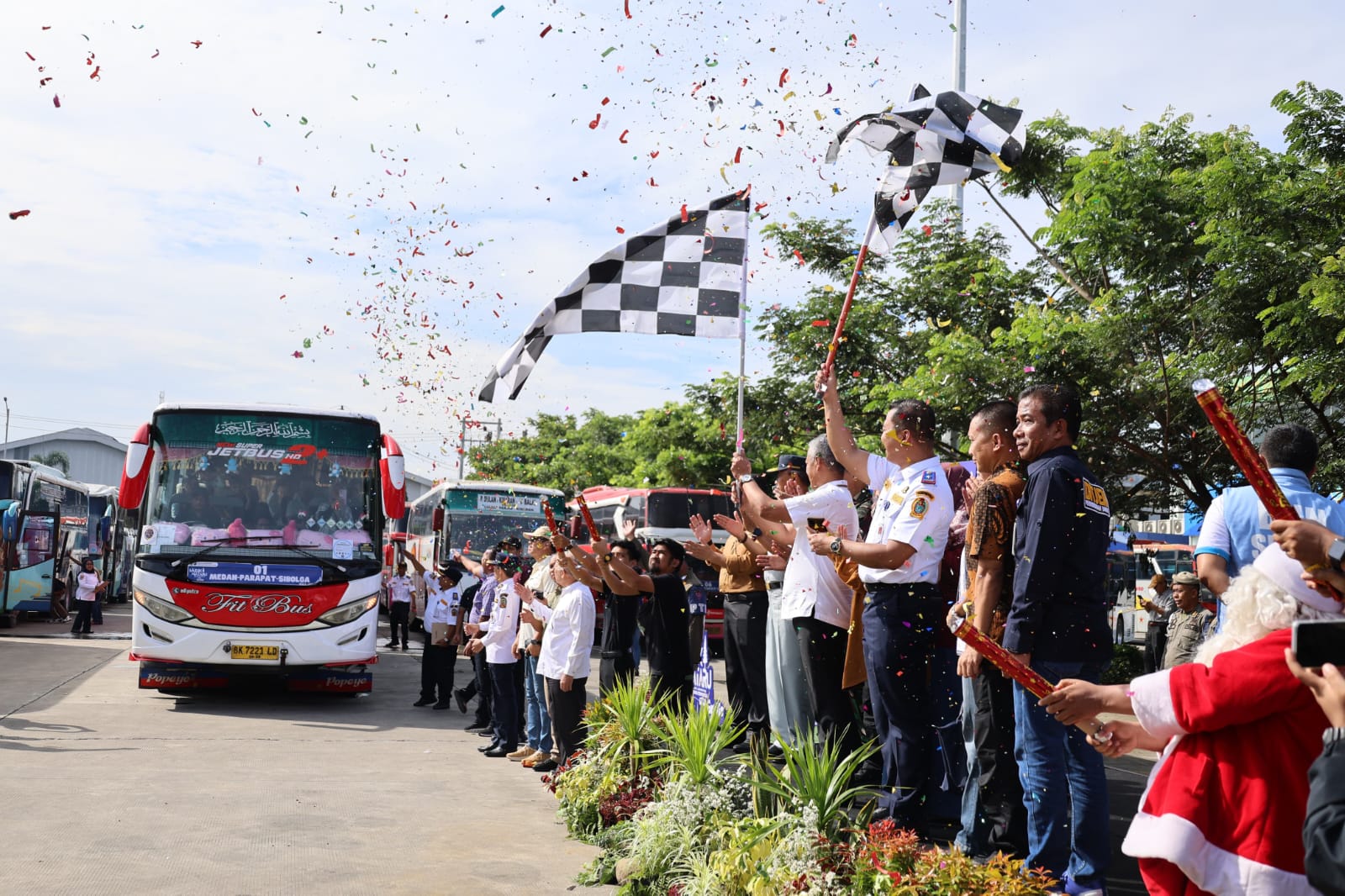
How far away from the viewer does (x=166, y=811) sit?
24.6 ft

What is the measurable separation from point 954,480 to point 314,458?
8.43 m

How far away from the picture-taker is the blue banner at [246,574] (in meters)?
12.2

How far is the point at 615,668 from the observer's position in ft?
30.6

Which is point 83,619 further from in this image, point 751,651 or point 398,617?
point 751,651

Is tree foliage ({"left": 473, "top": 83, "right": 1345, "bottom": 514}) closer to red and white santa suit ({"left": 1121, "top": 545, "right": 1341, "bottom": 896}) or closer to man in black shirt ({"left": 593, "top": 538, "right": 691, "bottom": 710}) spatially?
man in black shirt ({"left": 593, "top": 538, "right": 691, "bottom": 710})

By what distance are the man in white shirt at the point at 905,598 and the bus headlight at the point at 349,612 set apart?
26.3 feet

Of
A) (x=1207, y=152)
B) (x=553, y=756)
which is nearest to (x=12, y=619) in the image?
(x=553, y=756)

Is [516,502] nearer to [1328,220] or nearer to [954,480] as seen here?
[1328,220]

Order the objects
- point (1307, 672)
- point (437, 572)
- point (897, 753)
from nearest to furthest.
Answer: point (1307, 672), point (897, 753), point (437, 572)

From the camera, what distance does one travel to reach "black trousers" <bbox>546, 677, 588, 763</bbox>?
344 inches

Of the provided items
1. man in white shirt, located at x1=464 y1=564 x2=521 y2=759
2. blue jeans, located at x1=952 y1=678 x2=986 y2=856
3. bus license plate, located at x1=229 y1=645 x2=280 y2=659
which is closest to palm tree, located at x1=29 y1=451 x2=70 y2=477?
bus license plate, located at x1=229 y1=645 x2=280 y2=659

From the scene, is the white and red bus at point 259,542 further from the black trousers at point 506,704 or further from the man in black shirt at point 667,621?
the man in black shirt at point 667,621

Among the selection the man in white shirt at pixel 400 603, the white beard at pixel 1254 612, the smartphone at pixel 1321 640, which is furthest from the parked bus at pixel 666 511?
the smartphone at pixel 1321 640

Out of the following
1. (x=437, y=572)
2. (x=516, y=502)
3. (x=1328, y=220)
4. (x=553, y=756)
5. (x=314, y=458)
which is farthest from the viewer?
(x=516, y=502)
